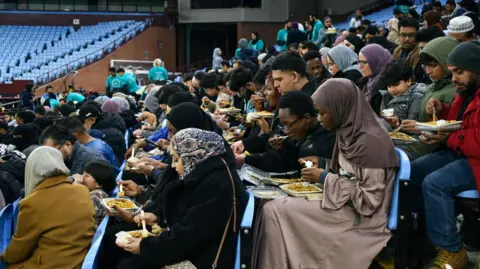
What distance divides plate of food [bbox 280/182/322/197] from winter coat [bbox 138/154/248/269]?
0.42 meters

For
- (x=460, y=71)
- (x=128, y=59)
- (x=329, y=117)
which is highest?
(x=460, y=71)

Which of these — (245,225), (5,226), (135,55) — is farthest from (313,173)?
(135,55)

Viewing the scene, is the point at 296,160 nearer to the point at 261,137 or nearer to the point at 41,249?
the point at 261,137

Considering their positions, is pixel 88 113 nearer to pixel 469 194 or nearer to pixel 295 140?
pixel 295 140

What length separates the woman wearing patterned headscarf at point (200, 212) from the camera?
11.6 ft

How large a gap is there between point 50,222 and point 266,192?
4.60 feet

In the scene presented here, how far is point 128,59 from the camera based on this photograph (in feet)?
99.1

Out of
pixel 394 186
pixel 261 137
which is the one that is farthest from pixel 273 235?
pixel 261 137

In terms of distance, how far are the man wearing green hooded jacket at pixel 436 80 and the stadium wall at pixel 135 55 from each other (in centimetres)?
2425

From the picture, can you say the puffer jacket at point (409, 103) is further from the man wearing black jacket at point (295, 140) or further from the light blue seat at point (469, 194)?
the light blue seat at point (469, 194)

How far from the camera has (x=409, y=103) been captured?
201 inches

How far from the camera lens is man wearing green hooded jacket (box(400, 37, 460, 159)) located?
15.4 feet

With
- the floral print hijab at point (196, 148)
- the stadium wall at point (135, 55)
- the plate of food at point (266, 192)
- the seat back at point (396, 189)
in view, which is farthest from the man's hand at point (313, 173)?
the stadium wall at point (135, 55)

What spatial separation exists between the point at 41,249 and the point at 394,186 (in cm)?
228
